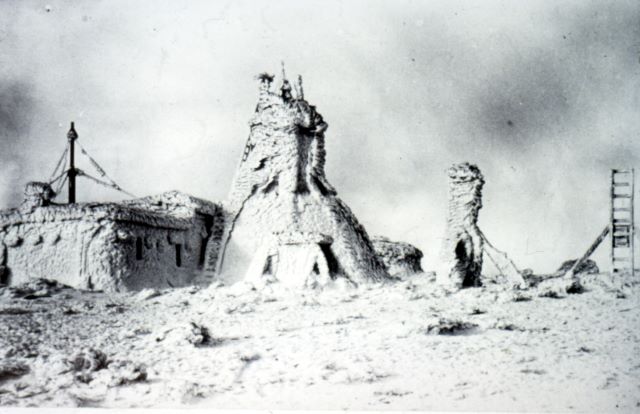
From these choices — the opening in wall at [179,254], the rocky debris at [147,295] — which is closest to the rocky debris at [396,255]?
the opening in wall at [179,254]

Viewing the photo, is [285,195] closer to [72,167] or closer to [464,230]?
[464,230]

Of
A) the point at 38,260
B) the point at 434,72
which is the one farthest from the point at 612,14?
the point at 38,260

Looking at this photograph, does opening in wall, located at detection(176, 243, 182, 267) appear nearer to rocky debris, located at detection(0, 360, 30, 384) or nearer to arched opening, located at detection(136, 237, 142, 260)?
arched opening, located at detection(136, 237, 142, 260)

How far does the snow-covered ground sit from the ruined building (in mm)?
1532

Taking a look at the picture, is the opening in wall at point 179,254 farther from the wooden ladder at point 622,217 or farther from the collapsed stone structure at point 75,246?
the wooden ladder at point 622,217

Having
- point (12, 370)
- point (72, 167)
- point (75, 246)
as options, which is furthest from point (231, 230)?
point (12, 370)

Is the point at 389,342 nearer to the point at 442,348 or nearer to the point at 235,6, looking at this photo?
the point at 442,348

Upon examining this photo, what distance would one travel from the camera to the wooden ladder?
7113mm

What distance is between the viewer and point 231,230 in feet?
35.3

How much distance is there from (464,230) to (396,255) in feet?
16.1

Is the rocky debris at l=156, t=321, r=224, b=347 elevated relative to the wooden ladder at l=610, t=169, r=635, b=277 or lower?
lower

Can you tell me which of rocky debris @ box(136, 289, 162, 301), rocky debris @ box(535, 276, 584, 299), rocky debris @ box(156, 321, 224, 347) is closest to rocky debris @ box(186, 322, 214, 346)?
rocky debris @ box(156, 321, 224, 347)

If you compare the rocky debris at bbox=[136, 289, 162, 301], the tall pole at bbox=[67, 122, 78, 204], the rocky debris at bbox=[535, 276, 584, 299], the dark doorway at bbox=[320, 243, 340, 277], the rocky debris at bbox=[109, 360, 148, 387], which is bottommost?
the rocky debris at bbox=[109, 360, 148, 387]

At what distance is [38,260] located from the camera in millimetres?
8680
